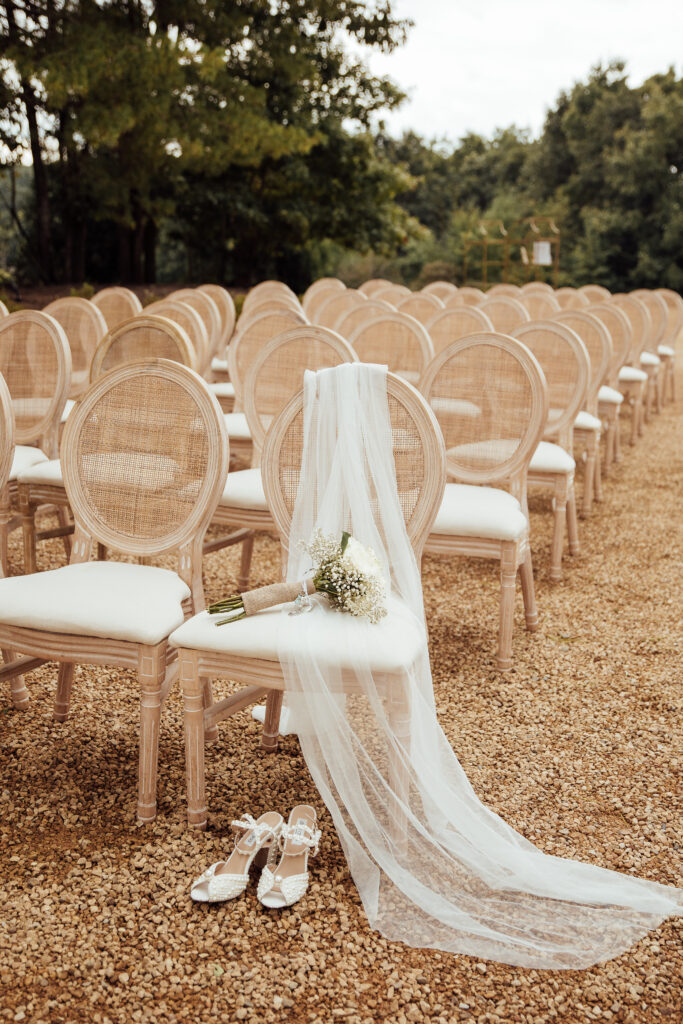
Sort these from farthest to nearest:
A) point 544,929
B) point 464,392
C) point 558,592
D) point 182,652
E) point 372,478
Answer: point 558,592, point 464,392, point 372,478, point 182,652, point 544,929

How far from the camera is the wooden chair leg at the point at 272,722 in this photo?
2791mm

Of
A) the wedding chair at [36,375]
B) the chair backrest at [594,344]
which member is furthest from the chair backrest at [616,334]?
the wedding chair at [36,375]

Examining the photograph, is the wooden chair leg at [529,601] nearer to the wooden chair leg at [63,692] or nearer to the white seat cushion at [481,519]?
the white seat cushion at [481,519]

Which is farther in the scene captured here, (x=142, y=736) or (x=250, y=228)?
(x=250, y=228)

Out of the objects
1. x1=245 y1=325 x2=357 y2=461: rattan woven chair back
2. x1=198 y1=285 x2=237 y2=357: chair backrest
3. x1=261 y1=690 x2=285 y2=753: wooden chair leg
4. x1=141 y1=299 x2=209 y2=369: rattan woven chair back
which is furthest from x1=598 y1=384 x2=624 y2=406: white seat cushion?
x1=261 y1=690 x2=285 y2=753: wooden chair leg

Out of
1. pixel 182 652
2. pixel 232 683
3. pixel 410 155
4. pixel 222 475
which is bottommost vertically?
pixel 232 683

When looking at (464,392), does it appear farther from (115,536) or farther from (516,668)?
(115,536)

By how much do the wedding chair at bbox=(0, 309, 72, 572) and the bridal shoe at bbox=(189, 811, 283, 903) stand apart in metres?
2.06

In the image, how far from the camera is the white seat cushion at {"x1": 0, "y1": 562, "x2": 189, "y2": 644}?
2.34 metres

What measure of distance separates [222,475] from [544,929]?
1394mm

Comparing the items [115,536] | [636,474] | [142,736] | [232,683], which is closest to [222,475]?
[115,536]

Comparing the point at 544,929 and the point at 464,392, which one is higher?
the point at 464,392

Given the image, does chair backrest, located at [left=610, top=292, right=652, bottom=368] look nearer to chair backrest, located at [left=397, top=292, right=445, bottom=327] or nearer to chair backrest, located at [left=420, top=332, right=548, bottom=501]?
chair backrest, located at [left=397, top=292, right=445, bottom=327]

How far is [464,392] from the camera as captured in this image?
370 cm
